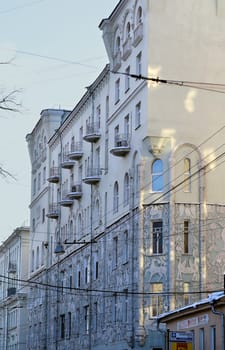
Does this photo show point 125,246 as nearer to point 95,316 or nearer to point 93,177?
point 95,316

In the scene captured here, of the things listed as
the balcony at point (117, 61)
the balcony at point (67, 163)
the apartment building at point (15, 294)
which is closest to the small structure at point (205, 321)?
the balcony at point (117, 61)

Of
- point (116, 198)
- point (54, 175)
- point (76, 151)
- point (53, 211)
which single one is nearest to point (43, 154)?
point (54, 175)

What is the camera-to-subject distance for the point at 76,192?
64.7 m

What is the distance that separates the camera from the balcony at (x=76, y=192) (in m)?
64.5

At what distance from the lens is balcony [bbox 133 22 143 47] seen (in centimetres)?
5166

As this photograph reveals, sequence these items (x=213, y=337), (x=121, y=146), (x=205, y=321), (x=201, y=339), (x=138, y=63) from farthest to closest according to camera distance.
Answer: (x=121, y=146) → (x=138, y=63) → (x=201, y=339) → (x=205, y=321) → (x=213, y=337)

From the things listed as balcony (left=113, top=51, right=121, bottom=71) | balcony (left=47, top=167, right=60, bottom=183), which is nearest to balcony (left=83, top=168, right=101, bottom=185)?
balcony (left=113, top=51, right=121, bottom=71)

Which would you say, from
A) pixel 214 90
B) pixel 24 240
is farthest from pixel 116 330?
pixel 24 240

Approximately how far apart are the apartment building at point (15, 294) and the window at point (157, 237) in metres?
34.8

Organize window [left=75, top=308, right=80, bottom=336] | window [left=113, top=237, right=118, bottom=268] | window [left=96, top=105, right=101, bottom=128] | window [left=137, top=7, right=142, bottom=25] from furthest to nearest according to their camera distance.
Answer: window [left=75, top=308, right=80, bottom=336]
window [left=96, top=105, right=101, bottom=128]
window [left=113, top=237, right=118, bottom=268]
window [left=137, top=7, right=142, bottom=25]

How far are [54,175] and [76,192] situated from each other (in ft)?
29.2

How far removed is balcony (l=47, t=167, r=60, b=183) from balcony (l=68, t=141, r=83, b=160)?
540 centimetres

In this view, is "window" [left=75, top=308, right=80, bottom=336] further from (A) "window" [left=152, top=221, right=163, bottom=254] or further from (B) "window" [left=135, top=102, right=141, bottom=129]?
(B) "window" [left=135, top=102, right=141, bottom=129]

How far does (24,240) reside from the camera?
93.2 meters
